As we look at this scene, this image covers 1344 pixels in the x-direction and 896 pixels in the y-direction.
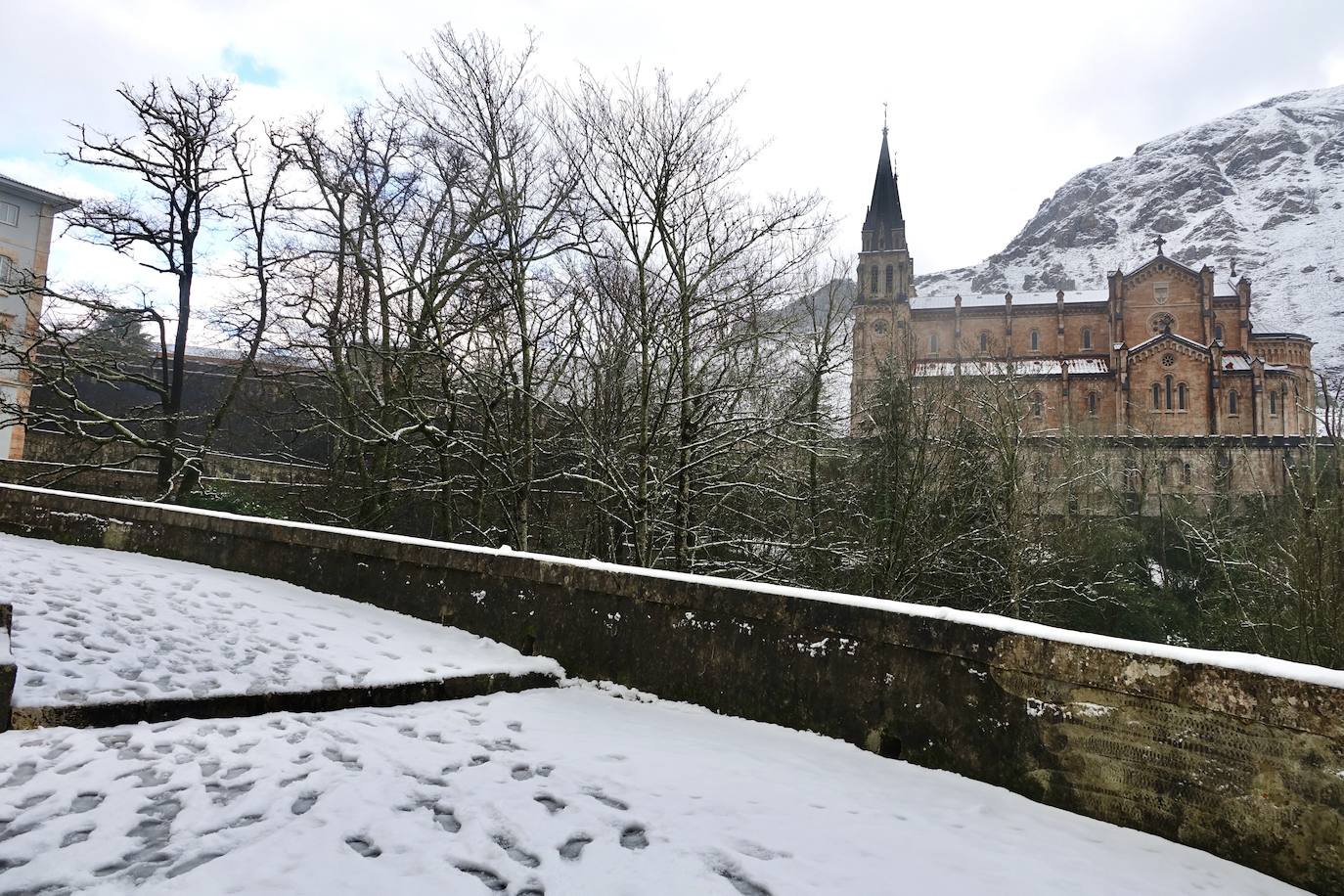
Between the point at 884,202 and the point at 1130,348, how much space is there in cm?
2303

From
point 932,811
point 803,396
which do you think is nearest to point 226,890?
point 932,811

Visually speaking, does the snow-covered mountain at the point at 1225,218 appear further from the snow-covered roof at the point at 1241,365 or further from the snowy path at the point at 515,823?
the snowy path at the point at 515,823

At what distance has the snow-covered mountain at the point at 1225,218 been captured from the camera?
120 m

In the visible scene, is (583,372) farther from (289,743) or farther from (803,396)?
(289,743)

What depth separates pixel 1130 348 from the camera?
6175 cm

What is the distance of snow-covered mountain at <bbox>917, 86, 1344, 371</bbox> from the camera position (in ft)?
395

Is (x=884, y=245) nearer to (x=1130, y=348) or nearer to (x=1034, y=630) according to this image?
(x=1130, y=348)

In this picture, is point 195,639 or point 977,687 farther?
point 195,639

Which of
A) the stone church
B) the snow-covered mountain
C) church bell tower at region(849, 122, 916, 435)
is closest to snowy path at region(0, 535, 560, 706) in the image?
the stone church

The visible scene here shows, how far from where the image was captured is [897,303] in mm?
68438

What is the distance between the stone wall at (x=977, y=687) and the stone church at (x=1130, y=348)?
42.7 metres

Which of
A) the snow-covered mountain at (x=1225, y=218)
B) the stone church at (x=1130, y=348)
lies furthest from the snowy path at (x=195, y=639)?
the snow-covered mountain at (x=1225, y=218)

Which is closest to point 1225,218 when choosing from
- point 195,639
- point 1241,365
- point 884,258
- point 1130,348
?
point 1130,348

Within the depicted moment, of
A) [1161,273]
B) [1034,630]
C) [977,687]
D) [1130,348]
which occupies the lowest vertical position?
[977,687]
